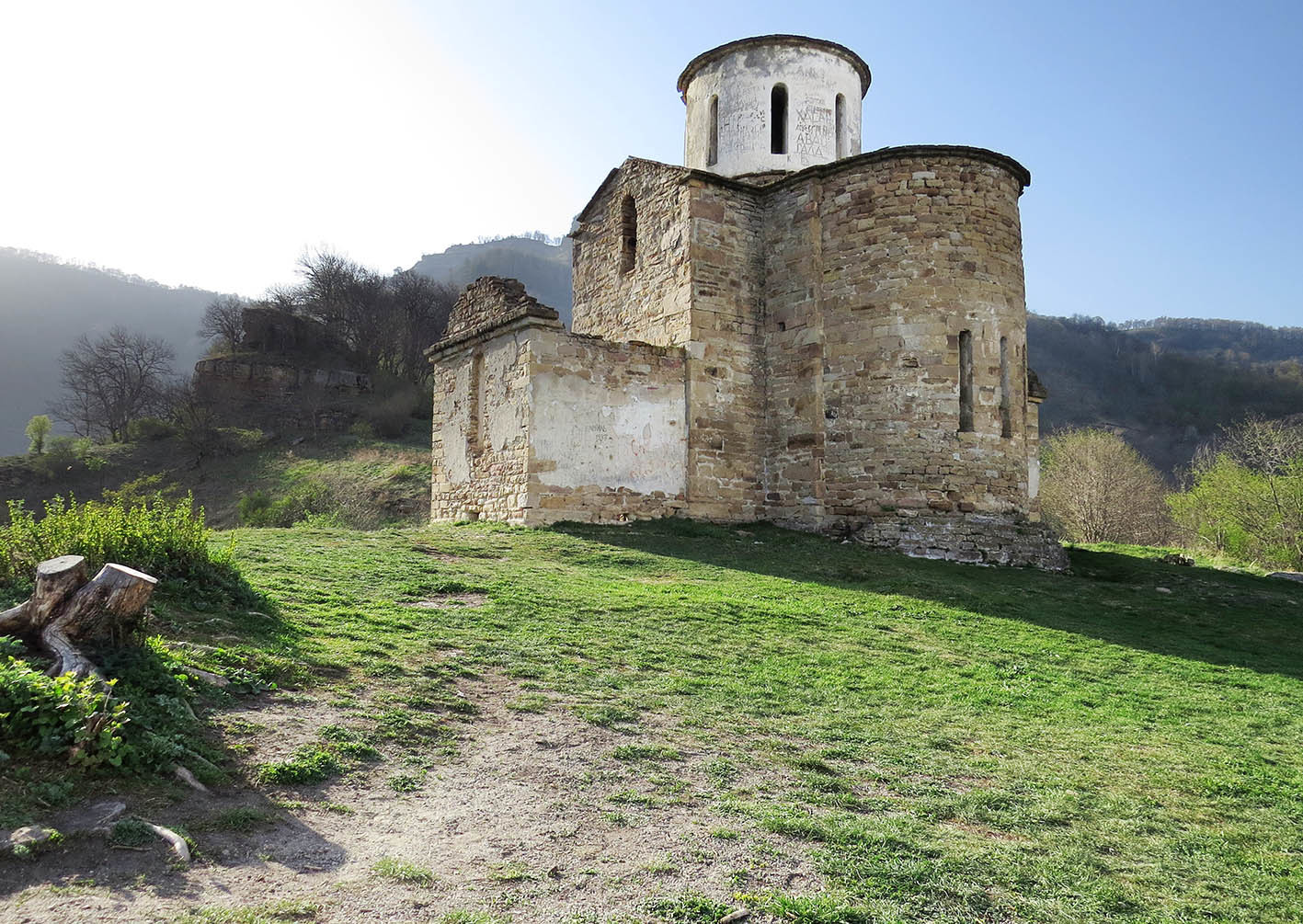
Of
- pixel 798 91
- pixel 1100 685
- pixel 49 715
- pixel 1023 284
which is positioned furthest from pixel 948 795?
pixel 798 91

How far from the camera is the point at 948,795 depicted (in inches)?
177

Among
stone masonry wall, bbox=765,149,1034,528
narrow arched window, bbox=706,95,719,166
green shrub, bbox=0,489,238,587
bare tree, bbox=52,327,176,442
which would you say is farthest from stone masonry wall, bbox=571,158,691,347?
bare tree, bbox=52,327,176,442

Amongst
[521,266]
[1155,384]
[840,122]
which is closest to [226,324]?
[840,122]

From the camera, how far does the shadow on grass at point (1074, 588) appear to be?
9.11 m

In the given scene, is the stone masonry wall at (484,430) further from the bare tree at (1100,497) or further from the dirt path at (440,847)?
the bare tree at (1100,497)

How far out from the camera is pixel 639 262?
623 inches

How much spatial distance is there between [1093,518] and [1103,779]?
26384mm

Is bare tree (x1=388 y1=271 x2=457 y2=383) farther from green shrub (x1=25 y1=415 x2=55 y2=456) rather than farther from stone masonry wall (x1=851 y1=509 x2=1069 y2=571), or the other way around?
stone masonry wall (x1=851 y1=509 x2=1069 y2=571)

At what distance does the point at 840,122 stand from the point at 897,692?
14.8 m

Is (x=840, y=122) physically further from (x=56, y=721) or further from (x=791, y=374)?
(x=56, y=721)

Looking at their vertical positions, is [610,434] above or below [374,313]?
below

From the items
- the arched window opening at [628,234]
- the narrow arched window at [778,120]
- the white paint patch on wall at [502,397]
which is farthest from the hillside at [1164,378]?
the white paint patch on wall at [502,397]

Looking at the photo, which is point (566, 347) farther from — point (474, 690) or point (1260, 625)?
point (1260, 625)

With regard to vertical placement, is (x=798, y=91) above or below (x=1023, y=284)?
above
